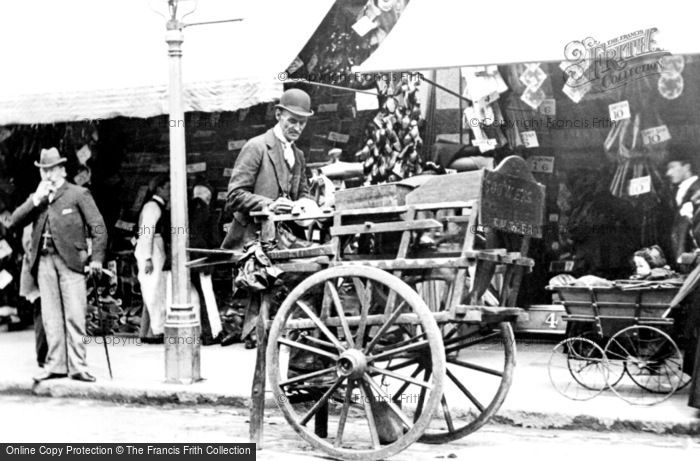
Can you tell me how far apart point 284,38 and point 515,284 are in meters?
4.91

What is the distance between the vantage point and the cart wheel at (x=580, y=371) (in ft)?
26.1

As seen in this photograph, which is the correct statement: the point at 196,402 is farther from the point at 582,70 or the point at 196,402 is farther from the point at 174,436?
the point at 582,70

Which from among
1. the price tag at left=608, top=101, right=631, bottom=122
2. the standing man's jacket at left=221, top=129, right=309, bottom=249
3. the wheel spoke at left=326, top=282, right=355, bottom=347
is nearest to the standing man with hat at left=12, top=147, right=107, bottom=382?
the standing man's jacket at left=221, top=129, right=309, bottom=249

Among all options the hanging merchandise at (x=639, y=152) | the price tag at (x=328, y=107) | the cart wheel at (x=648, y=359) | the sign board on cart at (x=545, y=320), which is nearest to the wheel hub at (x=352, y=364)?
the cart wheel at (x=648, y=359)

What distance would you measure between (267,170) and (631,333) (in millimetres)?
3203

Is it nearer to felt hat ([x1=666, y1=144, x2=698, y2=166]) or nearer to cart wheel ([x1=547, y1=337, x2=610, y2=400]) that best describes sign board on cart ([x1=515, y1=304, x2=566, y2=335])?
cart wheel ([x1=547, y1=337, x2=610, y2=400])

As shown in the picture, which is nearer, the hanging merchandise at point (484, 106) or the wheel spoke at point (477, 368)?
the wheel spoke at point (477, 368)

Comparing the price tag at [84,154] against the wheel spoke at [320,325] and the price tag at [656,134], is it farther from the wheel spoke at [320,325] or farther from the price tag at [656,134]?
the wheel spoke at [320,325]

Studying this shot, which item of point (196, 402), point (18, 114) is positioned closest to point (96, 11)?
point (18, 114)

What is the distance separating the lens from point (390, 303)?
19.5ft

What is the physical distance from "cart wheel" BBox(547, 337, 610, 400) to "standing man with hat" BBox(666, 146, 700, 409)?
0.70m

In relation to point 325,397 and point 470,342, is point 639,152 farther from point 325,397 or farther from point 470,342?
point 325,397
